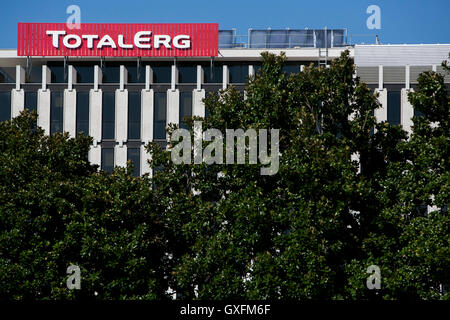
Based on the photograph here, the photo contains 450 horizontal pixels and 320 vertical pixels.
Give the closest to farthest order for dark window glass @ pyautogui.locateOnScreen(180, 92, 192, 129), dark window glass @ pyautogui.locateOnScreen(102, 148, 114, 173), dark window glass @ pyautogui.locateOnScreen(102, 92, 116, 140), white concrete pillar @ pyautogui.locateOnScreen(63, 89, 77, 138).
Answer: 1. dark window glass @ pyautogui.locateOnScreen(102, 148, 114, 173)
2. dark window glass @ pyautogui.locateOnScreen(180, 92, 192, 129)
3. white concrete pillar @ pyautogui.locateOnScreen(63, 89, 77, 138)
4. dark window glass @ pyautogui.locateOnScreen(102, 92, 116, 140)


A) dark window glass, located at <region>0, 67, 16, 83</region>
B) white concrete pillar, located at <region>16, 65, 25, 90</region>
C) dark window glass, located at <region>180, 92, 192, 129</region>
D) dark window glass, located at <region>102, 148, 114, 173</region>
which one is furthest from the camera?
dark window glass, located at <region>0, 67, 16, 83</region>

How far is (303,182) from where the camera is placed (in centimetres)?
3133

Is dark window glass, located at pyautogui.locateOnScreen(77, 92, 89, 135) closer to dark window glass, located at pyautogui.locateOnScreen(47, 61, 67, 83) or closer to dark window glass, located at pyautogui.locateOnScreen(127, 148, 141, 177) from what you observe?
dark window glass, located at pyautogui.locateOnScreen(47, 61, 67, 83)

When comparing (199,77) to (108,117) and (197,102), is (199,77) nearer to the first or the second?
(197,102)

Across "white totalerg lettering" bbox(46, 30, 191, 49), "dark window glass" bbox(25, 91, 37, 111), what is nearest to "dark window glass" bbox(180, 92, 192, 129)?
"white totalerg lettering" bbox(46, 30, 191, 49)

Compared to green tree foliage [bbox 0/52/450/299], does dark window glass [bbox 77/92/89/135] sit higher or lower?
higher

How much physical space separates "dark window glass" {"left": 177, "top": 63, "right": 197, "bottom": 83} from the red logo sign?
1.56 m

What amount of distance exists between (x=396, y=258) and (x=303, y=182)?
5132 mm

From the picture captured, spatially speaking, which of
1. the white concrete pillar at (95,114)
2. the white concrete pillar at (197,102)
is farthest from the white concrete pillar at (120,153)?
the white concrete pillar at (197,102)

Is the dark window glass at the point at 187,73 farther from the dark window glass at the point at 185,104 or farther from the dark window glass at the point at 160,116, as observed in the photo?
the dark window glass at the point at 160,116

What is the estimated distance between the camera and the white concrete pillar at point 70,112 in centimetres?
5659

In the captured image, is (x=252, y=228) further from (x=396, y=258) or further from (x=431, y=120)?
(x=431, y=120)

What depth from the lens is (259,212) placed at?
30812 mm

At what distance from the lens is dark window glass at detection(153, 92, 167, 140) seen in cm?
5650
